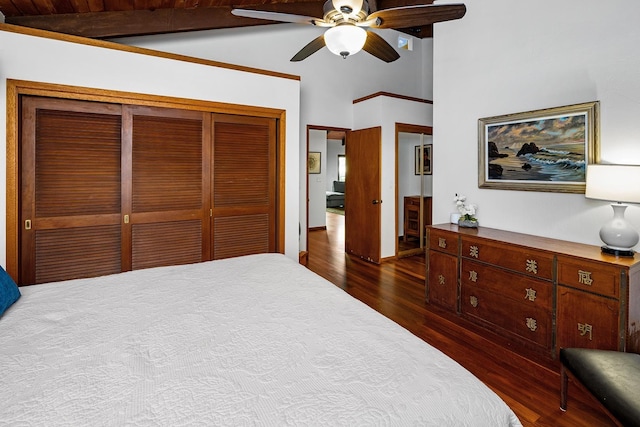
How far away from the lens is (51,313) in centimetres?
143

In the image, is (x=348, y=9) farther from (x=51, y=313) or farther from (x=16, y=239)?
(x=16, y=239)

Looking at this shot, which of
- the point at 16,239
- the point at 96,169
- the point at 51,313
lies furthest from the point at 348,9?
the point at 16,239

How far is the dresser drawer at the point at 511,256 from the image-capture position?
2293 mm

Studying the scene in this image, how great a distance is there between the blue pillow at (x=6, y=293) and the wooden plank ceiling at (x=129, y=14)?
8.85 feet

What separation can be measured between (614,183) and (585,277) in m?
0.60

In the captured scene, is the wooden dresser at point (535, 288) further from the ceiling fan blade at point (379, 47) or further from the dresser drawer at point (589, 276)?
the ceiling fan blade at point (379, 47)

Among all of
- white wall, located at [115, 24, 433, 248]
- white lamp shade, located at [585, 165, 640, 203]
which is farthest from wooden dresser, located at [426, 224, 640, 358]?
white wall, located at [115, 24, 433, 248]

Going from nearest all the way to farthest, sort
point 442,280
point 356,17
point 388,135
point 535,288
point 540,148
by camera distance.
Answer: point 356,17, point 535,288, point 540,148, point 442,280, point 388,135

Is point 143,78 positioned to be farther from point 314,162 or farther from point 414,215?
point 314,162

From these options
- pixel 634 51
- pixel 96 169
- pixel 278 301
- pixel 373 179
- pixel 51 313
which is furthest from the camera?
pixel 373 179

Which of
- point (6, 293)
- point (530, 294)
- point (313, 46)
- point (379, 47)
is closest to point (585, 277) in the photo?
point (530, 294)

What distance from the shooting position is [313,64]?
4879 mm

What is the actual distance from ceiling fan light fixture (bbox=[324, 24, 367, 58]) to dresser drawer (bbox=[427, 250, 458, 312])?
1.92 meters

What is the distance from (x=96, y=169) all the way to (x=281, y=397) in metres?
2.82
